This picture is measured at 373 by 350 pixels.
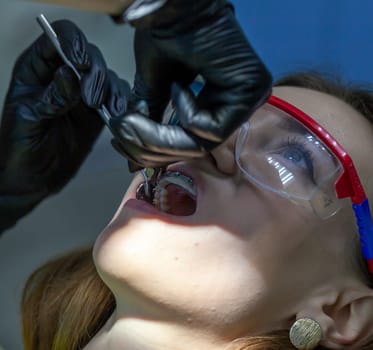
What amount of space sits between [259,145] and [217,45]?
25 cm

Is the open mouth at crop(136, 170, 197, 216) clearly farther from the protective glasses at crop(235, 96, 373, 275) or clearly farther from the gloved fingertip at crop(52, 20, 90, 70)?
the gloved fingertip at crop(52, 20, 90, 70)

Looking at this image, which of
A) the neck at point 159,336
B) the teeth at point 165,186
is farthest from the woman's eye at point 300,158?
the neck at point 159,336

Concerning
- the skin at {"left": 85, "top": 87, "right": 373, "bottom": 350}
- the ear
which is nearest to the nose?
the skin at {"left": 85, "top": 87, "right": 373, "bottom": 350}

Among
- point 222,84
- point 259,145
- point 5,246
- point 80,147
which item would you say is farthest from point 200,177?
point 5,246

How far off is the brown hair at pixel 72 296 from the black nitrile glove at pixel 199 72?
15.4 inches

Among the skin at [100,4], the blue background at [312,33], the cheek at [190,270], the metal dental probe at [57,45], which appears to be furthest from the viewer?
the blue background at [312,33]

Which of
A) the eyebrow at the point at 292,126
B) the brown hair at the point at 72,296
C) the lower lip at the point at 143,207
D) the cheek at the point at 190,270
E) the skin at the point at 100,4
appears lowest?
the brown hair at the point at 72,296

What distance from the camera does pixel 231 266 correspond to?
0.95m

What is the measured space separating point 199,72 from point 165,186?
27 centimetres

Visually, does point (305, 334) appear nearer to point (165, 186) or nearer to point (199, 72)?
point (165, 186)

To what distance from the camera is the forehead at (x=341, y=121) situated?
1.03 metres

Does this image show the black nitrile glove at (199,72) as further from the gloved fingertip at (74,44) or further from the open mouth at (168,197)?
the gloved fingertip at (74,44)

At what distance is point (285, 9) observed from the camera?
152 centimetres

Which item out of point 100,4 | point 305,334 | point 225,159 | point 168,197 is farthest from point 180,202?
point 100,4
